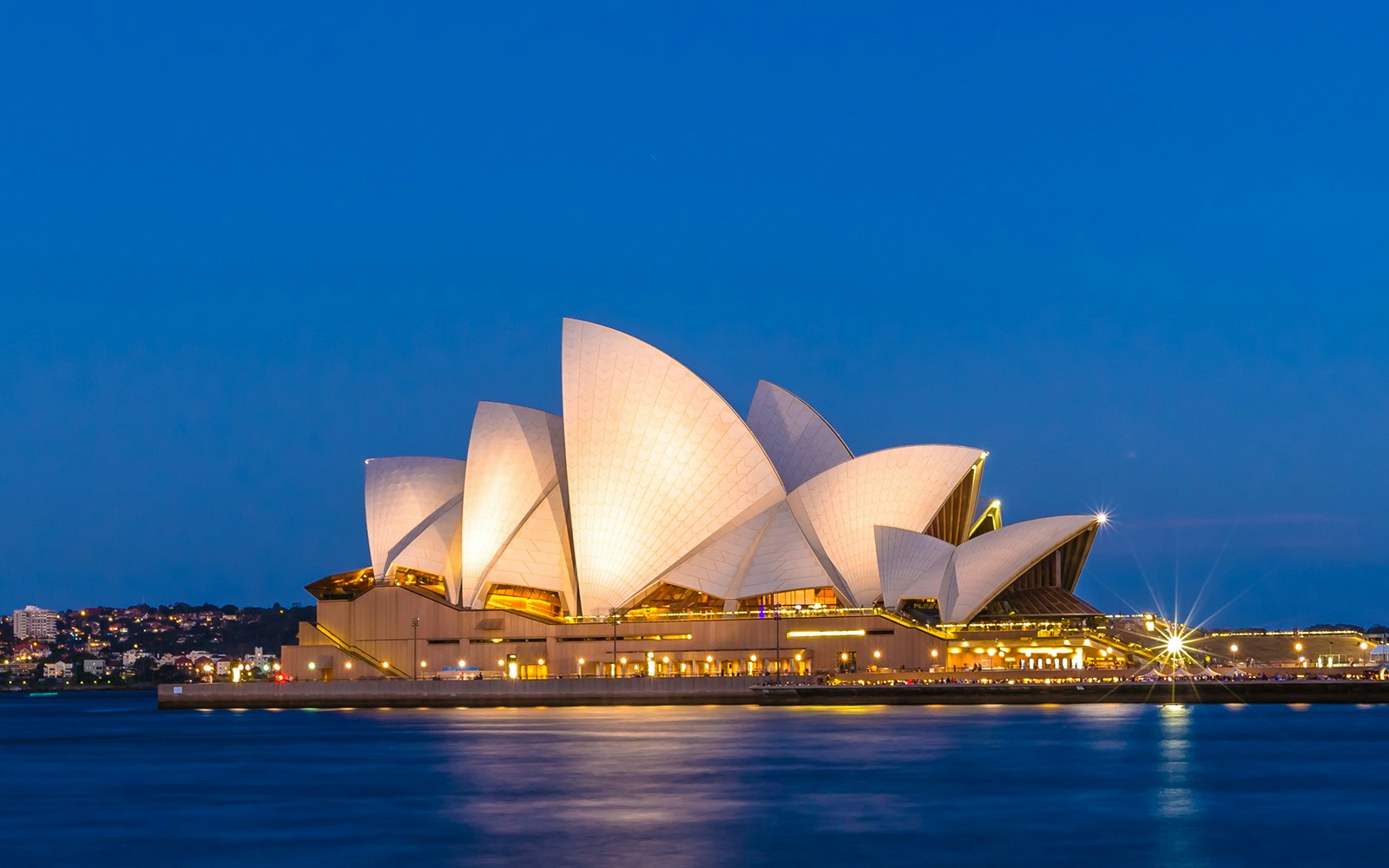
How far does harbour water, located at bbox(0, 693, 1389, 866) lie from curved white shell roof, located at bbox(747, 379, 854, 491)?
69.0 ft

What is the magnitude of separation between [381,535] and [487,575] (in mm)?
6750

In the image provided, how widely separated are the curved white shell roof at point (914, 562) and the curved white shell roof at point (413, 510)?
2140 centimetres

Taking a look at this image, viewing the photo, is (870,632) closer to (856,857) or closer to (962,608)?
(962,608)

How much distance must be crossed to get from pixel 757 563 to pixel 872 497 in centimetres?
625

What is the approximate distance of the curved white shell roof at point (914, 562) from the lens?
69.6 metres

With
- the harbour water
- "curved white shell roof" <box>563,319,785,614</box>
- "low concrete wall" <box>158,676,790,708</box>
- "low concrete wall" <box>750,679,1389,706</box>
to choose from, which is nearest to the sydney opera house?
"curved white shell roof" <box>563,319,785,614</box>

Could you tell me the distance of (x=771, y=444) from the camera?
3019 inches

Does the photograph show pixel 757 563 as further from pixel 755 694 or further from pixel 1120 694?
pixel 1120 694

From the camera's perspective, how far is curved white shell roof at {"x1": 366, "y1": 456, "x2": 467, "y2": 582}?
77.6 meters

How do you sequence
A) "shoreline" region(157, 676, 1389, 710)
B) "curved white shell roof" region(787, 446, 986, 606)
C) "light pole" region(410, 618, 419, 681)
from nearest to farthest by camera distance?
"shoreline" region(157, 676, 1389, 710) < "curved white shell roof" region(787, 446, 986, 606) < "light pole" region(410, 618, 419, 681)

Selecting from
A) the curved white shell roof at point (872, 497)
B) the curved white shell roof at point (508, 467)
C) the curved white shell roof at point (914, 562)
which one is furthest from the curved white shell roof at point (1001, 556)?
the curved white shell roof at point (508, 467)

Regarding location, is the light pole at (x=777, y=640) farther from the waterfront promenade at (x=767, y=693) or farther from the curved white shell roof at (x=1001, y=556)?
the curved white shell roof at (x=1001, y=556)

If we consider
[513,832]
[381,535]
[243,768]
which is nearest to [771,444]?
[381,535]

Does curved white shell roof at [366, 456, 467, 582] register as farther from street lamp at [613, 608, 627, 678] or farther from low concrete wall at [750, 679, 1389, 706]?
low concrete wall at [750, 679, 1389, 706]
